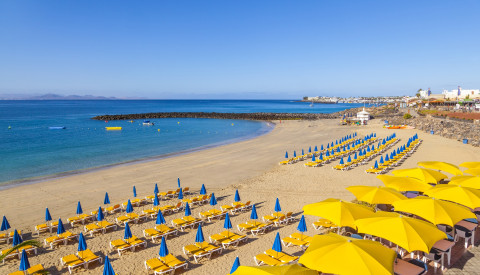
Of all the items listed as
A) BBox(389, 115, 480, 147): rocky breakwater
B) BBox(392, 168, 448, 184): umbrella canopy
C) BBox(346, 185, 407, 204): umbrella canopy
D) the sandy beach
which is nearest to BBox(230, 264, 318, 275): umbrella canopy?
the sandy beach

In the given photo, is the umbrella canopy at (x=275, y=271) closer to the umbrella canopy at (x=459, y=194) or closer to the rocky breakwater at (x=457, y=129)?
the umbrella canopy at (x=459, y=194)

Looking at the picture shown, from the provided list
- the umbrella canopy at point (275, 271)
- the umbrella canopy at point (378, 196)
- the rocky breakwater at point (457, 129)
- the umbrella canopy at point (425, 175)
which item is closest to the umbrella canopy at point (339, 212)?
the umbrella canopy at point (378, 196)

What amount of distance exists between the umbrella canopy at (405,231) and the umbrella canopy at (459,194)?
3042mm

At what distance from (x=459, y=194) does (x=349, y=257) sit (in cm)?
628

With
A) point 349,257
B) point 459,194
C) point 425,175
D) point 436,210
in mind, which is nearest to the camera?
point 349,257

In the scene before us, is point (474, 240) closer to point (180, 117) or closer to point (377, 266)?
point (377, 266)

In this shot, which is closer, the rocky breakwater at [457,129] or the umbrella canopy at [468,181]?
the umbrella canopy at [468,181]

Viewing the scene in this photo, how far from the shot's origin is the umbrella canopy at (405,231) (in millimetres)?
6348

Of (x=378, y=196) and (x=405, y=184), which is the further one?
(x=405, y=184)

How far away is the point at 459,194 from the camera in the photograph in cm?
922

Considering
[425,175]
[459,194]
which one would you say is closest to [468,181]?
[425,175]

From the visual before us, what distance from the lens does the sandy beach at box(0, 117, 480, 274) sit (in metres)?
9.34

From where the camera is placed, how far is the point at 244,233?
10812 millimetres

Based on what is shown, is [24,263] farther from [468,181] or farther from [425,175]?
[468,181]
